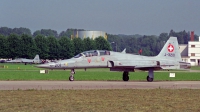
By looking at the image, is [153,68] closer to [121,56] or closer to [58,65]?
[121,56]

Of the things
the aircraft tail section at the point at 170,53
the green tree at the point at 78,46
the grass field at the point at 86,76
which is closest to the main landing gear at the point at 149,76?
the aircraft tail section at the point at 170,53

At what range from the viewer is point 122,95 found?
19.8 metres

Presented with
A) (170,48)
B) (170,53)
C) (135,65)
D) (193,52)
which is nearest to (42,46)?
(193,52)

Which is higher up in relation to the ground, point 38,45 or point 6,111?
point 38,45

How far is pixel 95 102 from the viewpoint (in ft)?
55.7

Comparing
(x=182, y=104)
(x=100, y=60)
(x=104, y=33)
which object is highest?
(x=104, y=33)

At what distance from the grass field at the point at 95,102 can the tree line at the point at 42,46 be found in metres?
115

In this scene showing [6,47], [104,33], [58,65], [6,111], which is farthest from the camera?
[104,33]

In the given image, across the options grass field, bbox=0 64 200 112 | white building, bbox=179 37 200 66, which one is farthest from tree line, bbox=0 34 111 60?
grass field, bbox=0 64 200 112

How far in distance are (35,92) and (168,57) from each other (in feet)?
54.5

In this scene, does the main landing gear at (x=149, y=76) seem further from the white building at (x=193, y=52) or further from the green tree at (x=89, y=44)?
the white building at (x=193, y=52)

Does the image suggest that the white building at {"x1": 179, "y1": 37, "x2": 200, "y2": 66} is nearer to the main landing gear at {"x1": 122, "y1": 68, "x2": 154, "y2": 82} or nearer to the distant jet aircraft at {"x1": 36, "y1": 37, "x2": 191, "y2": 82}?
the distant jet aircraft at {"x1": 36, "y1": 37, "x2": 191, "y2": 82}

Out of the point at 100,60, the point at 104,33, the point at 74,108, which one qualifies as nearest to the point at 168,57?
the point at 100,60

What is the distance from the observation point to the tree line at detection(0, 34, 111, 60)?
5236 inches
